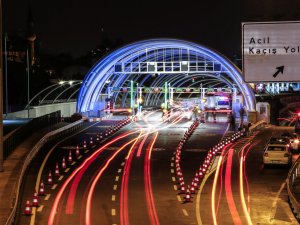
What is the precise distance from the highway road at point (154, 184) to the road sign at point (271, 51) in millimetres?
6764

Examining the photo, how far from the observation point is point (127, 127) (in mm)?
57344

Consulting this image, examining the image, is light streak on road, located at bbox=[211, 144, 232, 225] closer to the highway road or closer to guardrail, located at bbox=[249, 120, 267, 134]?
the highway road

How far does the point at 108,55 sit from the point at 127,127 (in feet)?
46.4

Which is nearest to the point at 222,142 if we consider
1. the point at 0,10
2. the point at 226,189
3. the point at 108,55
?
the point at 226,189

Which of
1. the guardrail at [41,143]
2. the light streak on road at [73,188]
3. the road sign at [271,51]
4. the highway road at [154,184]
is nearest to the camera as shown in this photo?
the road sign at [271,51]

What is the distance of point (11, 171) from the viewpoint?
28.7 m

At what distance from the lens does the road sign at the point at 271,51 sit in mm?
13477

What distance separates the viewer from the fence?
111 ft

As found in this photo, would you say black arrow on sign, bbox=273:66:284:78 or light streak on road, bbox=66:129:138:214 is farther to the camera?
light streak on road, bbox=66:129:138:214

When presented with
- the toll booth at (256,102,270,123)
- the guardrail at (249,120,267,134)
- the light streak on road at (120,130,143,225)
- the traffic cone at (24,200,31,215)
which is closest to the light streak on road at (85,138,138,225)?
the light streak on road at (120,130,143,225)

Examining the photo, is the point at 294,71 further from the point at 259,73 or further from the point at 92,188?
the point at 92,188

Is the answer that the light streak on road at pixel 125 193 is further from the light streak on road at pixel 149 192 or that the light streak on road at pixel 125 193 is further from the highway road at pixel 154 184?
the light streak on road at pixel 149 192

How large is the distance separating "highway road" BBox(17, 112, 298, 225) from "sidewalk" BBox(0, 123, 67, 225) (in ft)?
1.99

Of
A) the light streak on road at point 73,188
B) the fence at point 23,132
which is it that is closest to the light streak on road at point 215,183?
the light streak on road at point 73,188
